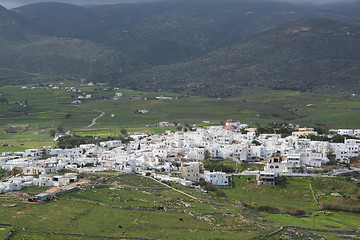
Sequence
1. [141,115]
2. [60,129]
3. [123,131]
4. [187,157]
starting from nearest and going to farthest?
1. [187,157]
2. [123,131]
3. [60,129]
4. [141,115]

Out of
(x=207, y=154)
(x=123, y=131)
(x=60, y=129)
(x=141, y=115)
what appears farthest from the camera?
(x=141, y=115)

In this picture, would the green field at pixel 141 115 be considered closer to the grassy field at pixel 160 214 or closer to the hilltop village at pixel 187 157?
the hilltop village at pixel 187 157

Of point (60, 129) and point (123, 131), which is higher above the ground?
point (123, 131)

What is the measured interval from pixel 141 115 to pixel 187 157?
59.7m

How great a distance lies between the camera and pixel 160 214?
Result: 4444cm

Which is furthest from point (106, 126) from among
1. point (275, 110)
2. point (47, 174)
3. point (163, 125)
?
point (47, 174)

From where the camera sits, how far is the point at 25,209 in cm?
4303

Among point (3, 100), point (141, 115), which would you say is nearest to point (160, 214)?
point (141, 115)

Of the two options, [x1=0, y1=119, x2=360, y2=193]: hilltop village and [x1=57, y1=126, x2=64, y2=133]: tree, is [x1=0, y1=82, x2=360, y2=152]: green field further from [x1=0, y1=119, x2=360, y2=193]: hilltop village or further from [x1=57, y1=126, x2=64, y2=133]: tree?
[x1=0, y1=119, x2=360, y2=193]: hilltop village

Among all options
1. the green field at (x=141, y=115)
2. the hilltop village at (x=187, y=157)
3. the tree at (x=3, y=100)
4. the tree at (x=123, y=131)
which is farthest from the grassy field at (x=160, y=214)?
the tree at (x=3, y=100)

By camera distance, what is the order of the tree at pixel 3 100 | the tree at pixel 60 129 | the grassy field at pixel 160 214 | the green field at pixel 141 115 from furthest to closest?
the tree at pixel 3 100 → the green field at pixel 141 115 → the tree at pixel 60 129 → the grassy field at pixel 160 214

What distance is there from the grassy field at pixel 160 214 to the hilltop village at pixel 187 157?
12.8ft

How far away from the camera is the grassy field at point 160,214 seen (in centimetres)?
3969

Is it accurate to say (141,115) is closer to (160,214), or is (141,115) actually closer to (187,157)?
(187,157)
